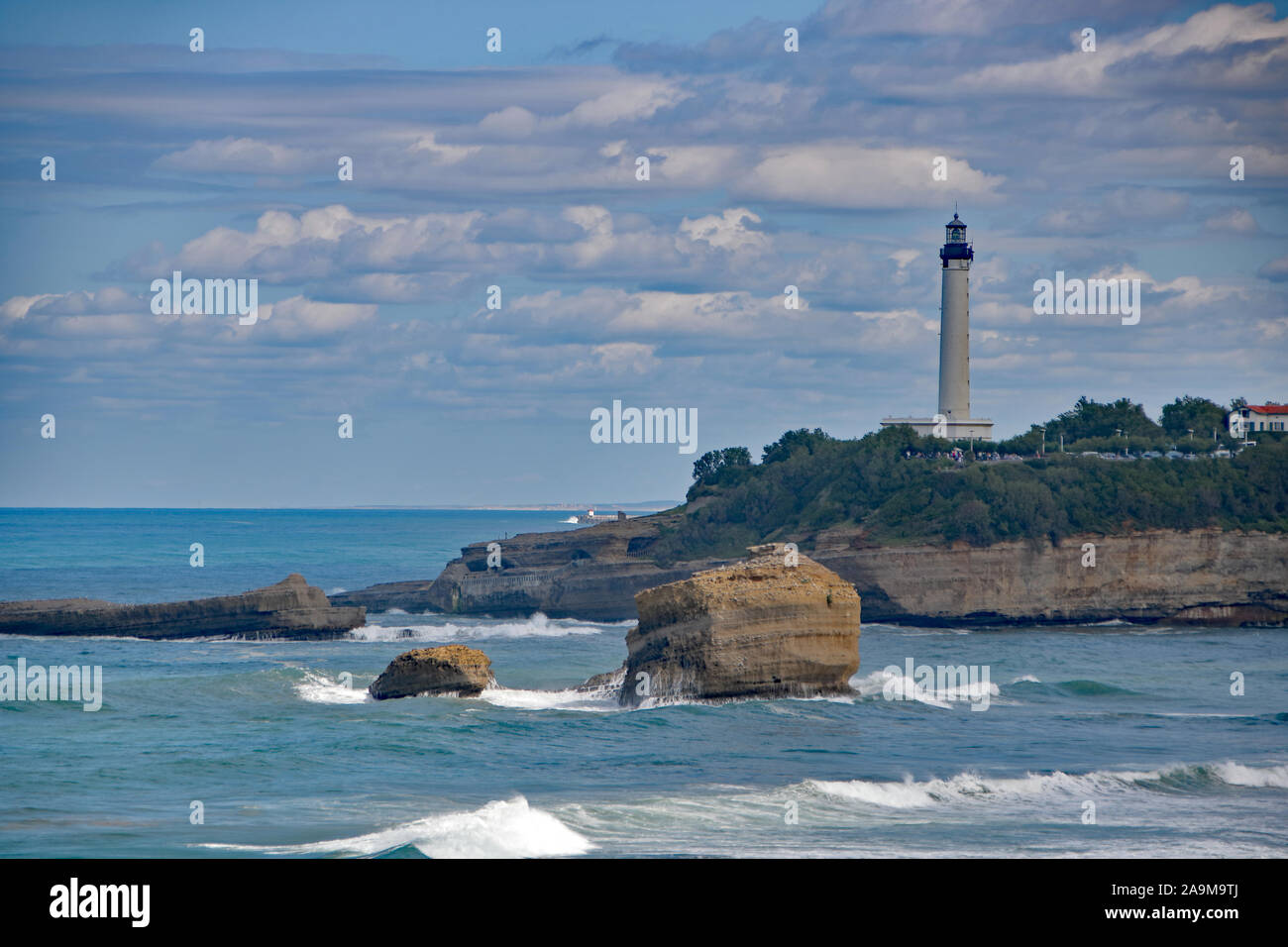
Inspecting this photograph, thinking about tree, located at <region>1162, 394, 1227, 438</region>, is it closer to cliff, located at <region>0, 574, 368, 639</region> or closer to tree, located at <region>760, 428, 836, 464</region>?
tree, located at <region>760, 428, 836, 464</region>

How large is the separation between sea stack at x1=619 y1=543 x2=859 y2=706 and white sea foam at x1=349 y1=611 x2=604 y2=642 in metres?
26.6

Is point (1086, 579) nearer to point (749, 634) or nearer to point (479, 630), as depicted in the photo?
point (479, 630)

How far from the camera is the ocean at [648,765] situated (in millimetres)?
19016

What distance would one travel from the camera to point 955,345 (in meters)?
80.1

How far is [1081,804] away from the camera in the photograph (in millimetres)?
22250

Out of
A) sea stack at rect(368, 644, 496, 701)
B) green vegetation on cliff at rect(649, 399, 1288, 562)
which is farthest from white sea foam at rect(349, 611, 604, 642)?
sea stack at rect(368, 644, 496, 701)

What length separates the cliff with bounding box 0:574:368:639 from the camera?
5544 cm

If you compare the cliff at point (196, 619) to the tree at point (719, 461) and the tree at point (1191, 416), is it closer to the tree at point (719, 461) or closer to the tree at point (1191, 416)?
the tree at point (719, 461)

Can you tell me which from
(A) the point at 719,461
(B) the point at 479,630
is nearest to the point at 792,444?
(A) the point at 719,461

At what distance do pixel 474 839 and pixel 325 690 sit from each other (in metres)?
19.7

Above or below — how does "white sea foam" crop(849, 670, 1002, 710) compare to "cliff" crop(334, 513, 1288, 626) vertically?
below

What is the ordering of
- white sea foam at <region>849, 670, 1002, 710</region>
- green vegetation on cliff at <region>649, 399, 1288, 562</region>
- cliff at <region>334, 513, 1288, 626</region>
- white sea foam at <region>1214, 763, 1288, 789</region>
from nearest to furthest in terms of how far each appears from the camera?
white sea foam at <region>1214, 763, 1288, 789</region> → white sea foam at <region>849, 670, 1002, 710</region> → cliff at <region>334, 513, 1288, 626</region> → green vegetation on cliff at <region>649, 399, 1288, 562</region>

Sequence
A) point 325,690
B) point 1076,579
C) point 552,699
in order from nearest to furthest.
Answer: point 552,699, point 325,690, point 1076,579
